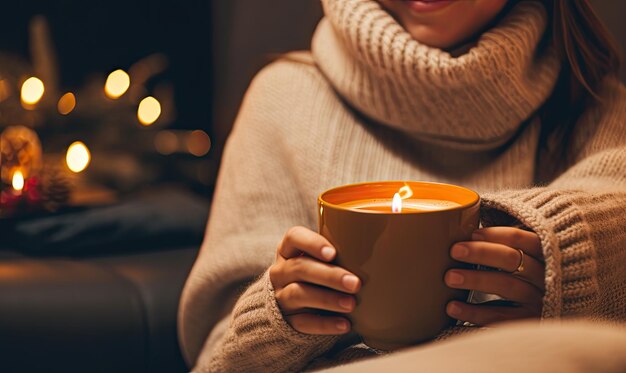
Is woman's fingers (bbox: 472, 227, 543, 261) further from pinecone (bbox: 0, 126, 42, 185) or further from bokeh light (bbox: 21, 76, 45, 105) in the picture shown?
bokeh light (bbox: 21, 76, 45, 105)

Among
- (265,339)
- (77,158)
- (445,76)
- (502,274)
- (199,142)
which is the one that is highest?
(445,76)

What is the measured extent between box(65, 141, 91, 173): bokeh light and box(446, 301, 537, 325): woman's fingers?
63.8 inches

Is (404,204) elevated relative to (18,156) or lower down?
elevated

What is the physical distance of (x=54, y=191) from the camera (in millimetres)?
1538

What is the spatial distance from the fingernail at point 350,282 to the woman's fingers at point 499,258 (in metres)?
0.07

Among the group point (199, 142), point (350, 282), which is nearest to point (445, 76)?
point (350, 282)

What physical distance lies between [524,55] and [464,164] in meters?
0.15

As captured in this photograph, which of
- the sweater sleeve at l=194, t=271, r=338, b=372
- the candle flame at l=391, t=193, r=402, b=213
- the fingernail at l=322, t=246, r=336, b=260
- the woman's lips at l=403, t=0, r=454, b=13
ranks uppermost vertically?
the woman's lips at l=403, t=0, r=454, b=13

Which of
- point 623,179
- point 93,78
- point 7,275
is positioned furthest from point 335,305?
point 93,78

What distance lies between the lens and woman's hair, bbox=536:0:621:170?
94 centimetres

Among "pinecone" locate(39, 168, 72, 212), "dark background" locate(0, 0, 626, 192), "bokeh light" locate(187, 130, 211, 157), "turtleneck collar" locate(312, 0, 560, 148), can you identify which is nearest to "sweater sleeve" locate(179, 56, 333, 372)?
"turtleneck collar" locate(312, 0, 560, 148)

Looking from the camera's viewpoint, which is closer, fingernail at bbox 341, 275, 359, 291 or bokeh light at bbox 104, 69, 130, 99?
fingernail at bbox 341, 275, 359, 291

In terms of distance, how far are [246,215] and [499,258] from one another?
0.47 meters

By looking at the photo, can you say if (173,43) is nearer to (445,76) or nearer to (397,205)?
(445,76)
